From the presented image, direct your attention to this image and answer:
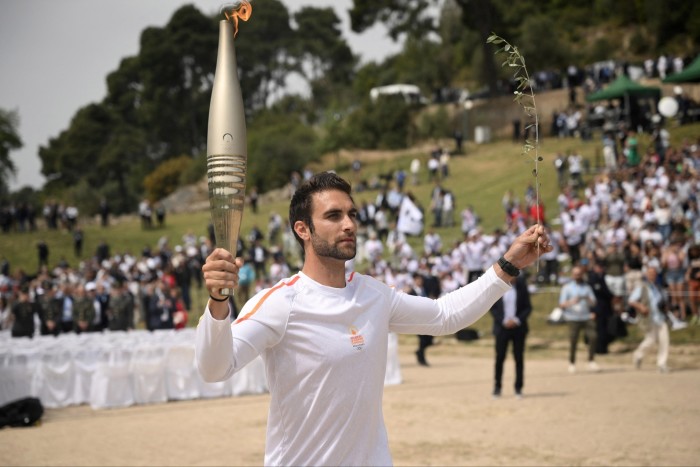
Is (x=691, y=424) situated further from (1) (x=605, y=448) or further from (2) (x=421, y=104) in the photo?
(2) (x=421, y=104)

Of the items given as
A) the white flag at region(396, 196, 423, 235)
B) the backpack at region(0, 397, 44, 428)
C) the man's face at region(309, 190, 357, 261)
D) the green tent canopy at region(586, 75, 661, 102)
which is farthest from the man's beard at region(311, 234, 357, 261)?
the green tent canopy at region(586, 75, 661, 102)

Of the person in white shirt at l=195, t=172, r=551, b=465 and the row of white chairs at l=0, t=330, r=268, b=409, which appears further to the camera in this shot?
the row of white chairs at l=0, t=330, r=268, b=409

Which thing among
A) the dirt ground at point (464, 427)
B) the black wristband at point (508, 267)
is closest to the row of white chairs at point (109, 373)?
the dirt ground at point (464, 427)

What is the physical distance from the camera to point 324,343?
4.23m

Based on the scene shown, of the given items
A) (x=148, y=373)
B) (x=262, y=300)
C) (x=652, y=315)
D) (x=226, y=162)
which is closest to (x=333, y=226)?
(x=262, y=300)

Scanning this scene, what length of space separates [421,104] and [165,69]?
94.0ft

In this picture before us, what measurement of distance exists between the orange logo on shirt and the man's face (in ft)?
1.11

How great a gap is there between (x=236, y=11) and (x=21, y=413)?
38.9 feet

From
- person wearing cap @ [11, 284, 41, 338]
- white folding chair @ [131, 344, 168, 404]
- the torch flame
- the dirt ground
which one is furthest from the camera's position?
person wearing cap @ [11, 284, 41, 338]

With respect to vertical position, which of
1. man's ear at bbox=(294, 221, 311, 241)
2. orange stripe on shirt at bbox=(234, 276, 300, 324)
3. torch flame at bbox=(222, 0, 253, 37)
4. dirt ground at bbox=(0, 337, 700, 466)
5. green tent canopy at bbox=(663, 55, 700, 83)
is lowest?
dirt ground at bbox=(0, 337, 700, 466)

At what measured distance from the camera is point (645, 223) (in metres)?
23.4

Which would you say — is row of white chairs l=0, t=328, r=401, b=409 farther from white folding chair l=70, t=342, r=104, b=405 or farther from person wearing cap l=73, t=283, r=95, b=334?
person wearing cap l=73, t=283, r=95, b=334

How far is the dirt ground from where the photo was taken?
10875 millimetres

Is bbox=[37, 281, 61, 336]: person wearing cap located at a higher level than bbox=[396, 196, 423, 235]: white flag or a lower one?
lower
